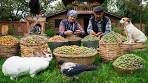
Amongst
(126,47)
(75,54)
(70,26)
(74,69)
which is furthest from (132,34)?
(74,69)

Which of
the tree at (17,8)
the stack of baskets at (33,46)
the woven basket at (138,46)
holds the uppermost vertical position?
the stack of baskets at (33,46)

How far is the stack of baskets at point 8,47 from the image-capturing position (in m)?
Answer: 10.4

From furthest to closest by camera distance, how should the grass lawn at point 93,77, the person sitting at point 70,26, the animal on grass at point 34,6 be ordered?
the animal on grass at point 34,6
the person sitting at point 70,26
the grass lawn at point 93,77

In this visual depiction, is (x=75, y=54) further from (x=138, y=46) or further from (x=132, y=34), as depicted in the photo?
(x=132, y=34)

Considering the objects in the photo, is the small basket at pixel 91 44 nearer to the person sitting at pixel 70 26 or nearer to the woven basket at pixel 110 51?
the woven basket at pixel 110 51

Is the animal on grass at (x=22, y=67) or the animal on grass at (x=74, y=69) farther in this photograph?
the animal on grass at (x=22, y=67)

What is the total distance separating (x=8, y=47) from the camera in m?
10.4

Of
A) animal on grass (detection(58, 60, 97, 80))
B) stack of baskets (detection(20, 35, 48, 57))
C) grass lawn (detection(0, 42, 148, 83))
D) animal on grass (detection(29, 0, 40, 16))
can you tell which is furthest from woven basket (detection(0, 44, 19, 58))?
animal on grass (detection(29, 0, 40, 16))

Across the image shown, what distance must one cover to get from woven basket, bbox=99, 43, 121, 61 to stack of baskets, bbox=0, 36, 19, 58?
2.14 meters

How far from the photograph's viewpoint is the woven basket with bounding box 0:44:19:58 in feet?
34.3

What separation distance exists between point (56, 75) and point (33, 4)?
1550 centimetres

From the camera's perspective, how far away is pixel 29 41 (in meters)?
9.95

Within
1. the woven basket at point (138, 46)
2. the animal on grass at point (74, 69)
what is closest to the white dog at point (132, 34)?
the woven basket at point (138, 46)

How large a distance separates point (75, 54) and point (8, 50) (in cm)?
209
